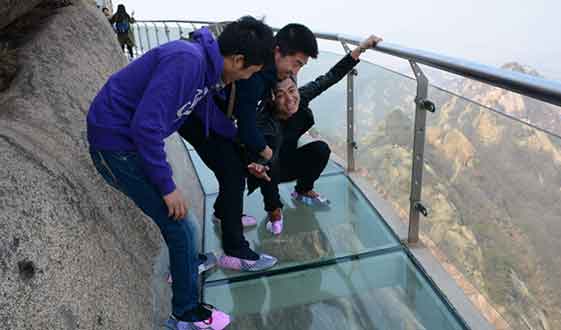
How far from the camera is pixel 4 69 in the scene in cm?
254

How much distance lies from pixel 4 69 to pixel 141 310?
147 centimetres

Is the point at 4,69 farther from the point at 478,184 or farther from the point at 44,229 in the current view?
the point at 478,184

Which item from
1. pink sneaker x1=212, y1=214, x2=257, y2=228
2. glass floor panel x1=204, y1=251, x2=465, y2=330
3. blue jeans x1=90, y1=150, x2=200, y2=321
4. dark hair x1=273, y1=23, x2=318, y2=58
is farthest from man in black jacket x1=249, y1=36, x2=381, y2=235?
blue jeans x1=90, y1=150, x2=200, y2=321

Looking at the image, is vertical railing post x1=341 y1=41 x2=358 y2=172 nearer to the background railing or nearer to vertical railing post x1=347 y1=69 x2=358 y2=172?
vertical railing post x1=347 y1=69 x2=358 y2=172

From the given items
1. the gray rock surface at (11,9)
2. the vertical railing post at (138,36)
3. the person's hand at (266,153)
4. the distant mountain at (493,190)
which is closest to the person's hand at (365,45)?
the distant mountain at (493,190)

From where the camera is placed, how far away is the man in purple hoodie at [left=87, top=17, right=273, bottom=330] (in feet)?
5.41

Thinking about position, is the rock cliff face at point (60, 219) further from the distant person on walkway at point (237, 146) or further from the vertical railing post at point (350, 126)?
the vertical railing post at point (350, 126)

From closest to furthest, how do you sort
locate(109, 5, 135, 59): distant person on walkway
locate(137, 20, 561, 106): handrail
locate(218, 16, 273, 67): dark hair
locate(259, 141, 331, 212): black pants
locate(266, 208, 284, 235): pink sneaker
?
locate(137, 20, 561, 106): handrail → locate(218, 16, 273, 67): dark hair → locate(266, 208, 284, 235): pink sneaker → locate(259, 141, 331, 212): black pants → locate(109, 5, 135, 59): distant person on walkway

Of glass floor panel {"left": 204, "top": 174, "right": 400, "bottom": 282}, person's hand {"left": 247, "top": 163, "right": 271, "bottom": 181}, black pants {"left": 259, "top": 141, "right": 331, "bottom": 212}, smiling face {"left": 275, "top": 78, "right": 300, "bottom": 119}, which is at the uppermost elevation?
smiling face {"left": 275, "top": 78, "right": 300, "bottom": 119}

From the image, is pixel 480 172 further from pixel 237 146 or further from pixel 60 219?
pixel 60 219

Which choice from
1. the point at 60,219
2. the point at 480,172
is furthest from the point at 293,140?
the point at 60,219

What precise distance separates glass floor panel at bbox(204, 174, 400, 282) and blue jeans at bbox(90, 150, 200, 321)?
522 mm

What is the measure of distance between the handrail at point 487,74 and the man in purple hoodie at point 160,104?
2.51 ft

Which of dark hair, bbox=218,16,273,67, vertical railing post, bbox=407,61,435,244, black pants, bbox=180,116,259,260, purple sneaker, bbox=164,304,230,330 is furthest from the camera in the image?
black pants, bbox=180,116,259,260
